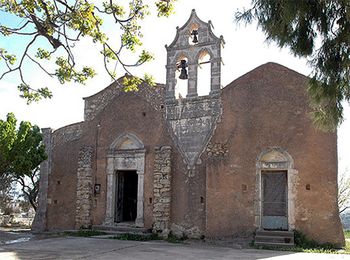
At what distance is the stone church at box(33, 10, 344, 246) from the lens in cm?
1328

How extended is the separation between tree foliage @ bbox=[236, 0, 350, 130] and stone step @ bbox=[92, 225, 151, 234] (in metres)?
10.3

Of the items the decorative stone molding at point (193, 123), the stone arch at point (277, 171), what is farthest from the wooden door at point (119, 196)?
the stone arch at point (277, 171)

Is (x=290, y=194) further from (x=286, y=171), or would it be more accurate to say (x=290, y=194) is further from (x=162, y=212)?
(x=162, y=212)

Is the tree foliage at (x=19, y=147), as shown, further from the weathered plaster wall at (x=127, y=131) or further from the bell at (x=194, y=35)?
the bell at (x=194, y=35)

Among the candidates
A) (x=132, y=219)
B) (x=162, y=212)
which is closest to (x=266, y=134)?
(x=162, y=212)

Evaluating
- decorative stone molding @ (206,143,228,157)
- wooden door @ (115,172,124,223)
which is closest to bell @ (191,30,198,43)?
decorative stone molding @ (206,143,228,157)

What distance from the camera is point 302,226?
1295cm

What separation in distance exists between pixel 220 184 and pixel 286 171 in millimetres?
2253

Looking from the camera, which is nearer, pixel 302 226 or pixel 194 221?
pixel 302 226

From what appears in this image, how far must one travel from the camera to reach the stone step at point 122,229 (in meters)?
15.1

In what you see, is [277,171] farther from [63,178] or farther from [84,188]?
[63,178]

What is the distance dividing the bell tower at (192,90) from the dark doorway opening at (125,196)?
10.7 ft

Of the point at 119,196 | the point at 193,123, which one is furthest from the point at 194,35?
the point at 119,196

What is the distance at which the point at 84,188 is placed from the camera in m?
16.4
